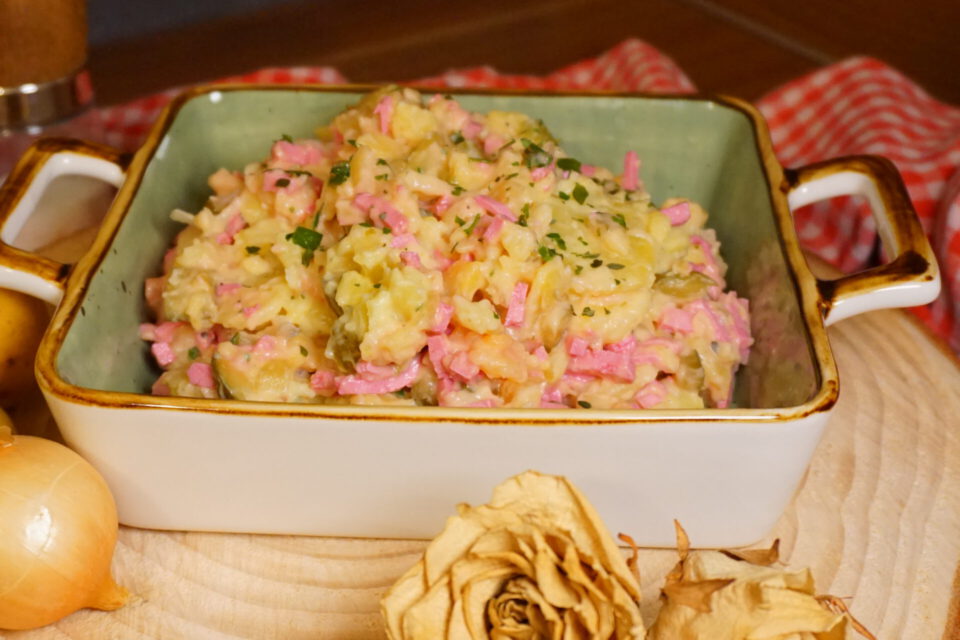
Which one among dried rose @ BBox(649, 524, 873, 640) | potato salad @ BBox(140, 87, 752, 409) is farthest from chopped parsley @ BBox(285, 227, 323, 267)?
dried rose @ BBox(649, 524, 873, 640)

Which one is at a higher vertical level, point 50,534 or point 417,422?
point 417,422

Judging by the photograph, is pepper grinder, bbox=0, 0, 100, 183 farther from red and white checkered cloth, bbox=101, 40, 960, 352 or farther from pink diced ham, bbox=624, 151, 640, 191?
pink diced ham, bbox=624, 151, 640, 191

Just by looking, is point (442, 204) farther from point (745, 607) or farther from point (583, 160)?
point (745, 607)

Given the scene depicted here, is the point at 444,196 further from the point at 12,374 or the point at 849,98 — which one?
the point at 849,98

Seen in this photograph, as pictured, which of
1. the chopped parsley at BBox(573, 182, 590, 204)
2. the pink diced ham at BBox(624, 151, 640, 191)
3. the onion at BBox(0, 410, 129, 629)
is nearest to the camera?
the onion at BBox(0, 410, 129, 629)

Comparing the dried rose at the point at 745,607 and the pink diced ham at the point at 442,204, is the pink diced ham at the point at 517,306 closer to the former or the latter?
the pink diced ham at the point at 442,204

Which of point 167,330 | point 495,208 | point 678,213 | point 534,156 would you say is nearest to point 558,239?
point 495,208

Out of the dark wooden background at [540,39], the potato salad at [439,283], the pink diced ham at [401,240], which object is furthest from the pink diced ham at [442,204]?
the dark wooden background at [540,39]
